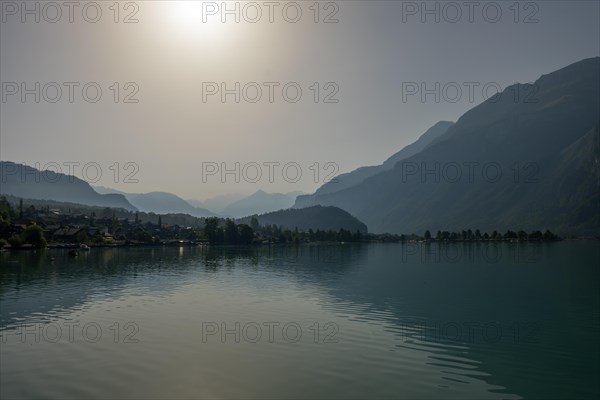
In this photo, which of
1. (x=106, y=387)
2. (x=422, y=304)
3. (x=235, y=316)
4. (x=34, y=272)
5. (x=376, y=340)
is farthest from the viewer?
(x=34, y=272)

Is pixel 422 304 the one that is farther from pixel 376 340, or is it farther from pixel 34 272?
pixel 34 272

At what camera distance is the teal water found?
79.7 ft

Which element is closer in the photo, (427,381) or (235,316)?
(427,381)

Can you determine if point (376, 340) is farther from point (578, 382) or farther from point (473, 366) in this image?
point (578, 382)

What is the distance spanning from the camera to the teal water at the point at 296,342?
79.7ft

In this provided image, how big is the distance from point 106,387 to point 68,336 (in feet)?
45.0

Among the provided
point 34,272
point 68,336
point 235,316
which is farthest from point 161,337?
point 34,272

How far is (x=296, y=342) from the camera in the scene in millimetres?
33844

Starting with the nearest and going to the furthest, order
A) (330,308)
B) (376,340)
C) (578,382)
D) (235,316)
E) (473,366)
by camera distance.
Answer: (578,382), (473,366), (376,340), (235,316), (330,308)

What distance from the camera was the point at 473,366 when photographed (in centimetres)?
2845

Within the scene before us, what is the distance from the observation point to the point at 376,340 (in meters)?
34.3

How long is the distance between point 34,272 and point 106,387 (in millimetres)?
72491

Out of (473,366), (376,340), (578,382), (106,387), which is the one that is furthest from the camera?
(376,340)


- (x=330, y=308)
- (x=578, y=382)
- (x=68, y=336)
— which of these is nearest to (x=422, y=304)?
(x=330, y=308)
